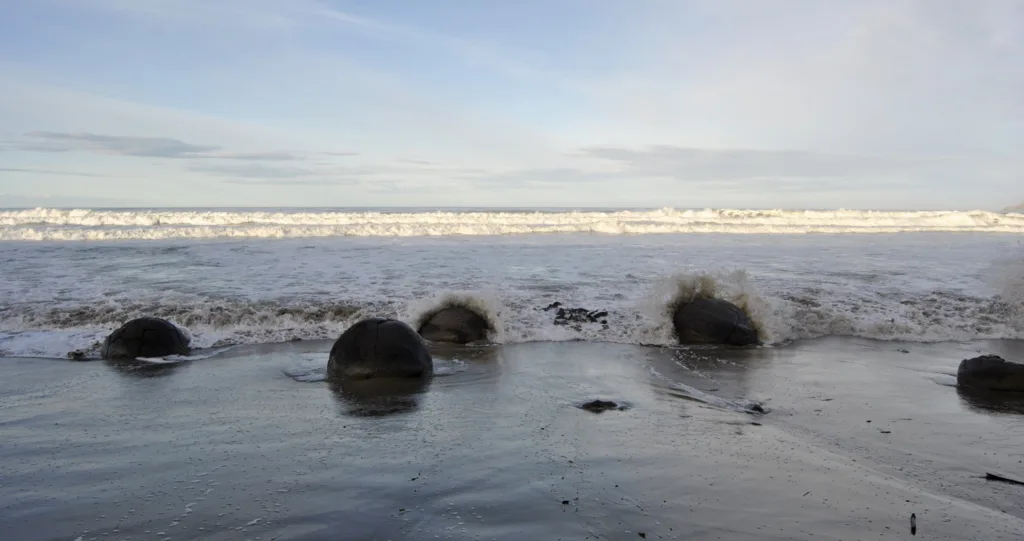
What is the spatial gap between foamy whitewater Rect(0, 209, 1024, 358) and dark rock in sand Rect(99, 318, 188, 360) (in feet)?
2.46

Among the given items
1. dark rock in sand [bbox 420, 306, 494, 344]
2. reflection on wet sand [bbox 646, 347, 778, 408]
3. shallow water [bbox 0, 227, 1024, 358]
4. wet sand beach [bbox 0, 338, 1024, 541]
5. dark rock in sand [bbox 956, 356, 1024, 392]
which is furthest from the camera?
shallow water [bbox 0, 227, 1024, 358]

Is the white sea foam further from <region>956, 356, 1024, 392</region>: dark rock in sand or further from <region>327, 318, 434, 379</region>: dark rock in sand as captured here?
<region>956, 356, 1024, 392</region>: dark rock in sand

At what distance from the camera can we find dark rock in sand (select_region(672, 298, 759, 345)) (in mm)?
9336

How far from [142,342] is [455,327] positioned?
12.1 ft

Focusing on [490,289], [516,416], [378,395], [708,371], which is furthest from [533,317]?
[516,416]

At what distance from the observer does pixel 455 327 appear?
9.36 metres

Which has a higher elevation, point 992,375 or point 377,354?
point 377,354

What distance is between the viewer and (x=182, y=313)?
10.5m

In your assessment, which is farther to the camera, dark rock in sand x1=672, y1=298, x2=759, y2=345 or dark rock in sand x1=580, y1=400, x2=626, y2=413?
dark rock in sand x1=672, y1=298, x2=759, y2=345

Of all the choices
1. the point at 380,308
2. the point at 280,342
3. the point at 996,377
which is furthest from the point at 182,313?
the point at 996,377

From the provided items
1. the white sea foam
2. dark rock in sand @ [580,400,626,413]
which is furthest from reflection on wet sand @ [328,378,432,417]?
the white sea foam

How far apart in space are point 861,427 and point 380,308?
7400 millimetres

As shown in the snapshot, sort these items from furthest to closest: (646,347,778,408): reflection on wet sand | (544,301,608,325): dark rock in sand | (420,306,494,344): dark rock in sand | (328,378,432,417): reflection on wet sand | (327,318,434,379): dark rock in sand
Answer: (544,301,608,325): dark rock in sand → (420,306,494,344): dark rock in sand → (327,318,434,379): dark rock in sand → (646,347,778,408): reflection on wet sand → (328,378,432,417): reflection on wet sand

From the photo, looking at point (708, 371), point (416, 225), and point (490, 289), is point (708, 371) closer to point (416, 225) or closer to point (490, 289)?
point (490, 289)
